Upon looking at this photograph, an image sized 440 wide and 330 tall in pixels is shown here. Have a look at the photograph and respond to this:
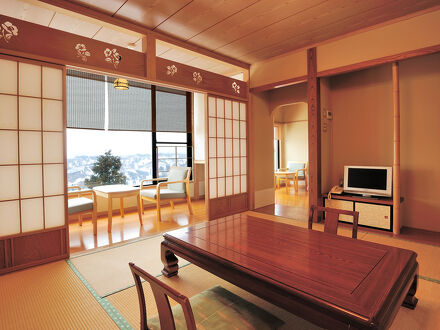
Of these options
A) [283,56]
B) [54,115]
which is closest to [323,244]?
[54,115]

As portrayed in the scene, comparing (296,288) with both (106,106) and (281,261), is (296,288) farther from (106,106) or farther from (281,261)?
(106,106)

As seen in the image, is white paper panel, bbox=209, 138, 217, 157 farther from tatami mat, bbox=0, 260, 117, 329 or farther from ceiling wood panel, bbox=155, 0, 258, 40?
tatami mat, bbox=0, 260, 117, 329

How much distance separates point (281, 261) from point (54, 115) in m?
2.49

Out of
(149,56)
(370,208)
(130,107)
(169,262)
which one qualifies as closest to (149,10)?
(149,56)

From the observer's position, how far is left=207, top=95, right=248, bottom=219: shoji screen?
161 inches

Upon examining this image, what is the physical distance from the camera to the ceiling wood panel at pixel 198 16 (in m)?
2.68

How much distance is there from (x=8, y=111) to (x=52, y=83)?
0.47 metres

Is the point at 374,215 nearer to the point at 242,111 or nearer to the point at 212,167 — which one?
the point at 212,167

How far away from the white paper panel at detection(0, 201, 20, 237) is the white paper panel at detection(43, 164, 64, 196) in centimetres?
27

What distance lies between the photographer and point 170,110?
5352 millimetres

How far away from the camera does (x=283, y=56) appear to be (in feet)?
13.4

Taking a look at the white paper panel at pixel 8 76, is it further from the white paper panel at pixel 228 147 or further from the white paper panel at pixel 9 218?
the white paper panel at pixel 228 147

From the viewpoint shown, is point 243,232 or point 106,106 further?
point 106,106

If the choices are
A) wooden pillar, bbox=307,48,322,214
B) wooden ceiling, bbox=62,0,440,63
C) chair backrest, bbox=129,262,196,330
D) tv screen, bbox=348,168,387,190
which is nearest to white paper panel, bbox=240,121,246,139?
wooden pillar, bbox=307,48,322,214
